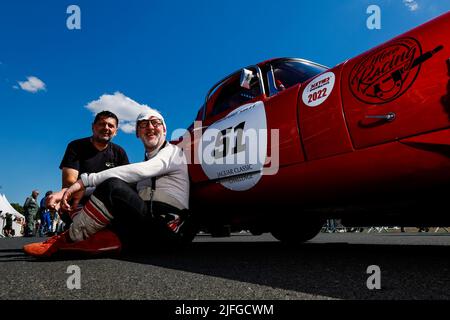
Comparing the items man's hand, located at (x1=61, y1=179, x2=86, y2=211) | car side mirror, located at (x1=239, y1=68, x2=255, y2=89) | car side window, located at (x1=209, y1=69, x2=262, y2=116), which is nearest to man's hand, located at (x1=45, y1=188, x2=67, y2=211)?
man's hand, located at (x1=61, y1=179, x2=86, y2=211)

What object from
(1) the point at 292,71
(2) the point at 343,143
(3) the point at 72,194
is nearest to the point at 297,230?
(1) the point at 292,71

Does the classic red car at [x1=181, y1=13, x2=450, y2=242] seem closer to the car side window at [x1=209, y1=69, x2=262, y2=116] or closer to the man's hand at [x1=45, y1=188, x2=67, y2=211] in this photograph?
the car side window at [x1=209, y1=69, x2=262, y2=116]

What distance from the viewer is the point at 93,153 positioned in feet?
10.7

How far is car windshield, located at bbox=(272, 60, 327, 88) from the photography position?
2945 mm

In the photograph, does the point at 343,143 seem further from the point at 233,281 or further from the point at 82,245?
the point at 82,245

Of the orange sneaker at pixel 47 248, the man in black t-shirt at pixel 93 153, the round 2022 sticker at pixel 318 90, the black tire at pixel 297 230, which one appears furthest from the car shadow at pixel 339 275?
the black tire at pixel 297 230

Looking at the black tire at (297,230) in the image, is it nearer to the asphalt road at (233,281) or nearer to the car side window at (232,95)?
the car side window at (232,95)

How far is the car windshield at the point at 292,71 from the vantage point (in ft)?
9.66

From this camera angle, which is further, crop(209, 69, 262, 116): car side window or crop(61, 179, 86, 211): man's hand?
crop(209, 69, 262, 116): car side window

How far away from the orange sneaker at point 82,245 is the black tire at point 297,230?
1.95m

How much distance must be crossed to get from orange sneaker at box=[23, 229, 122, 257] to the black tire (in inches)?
76.7

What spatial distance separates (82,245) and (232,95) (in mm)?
1915
